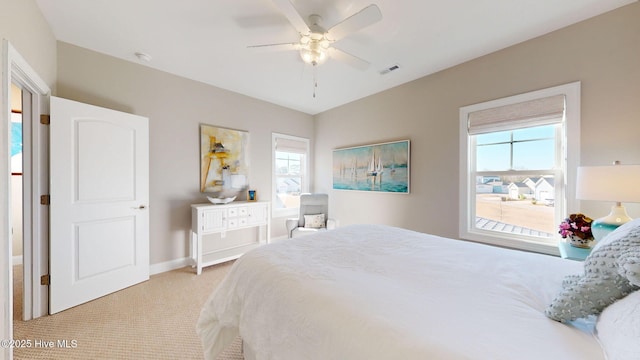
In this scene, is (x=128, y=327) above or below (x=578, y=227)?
below

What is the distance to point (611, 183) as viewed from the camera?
151 centimetres

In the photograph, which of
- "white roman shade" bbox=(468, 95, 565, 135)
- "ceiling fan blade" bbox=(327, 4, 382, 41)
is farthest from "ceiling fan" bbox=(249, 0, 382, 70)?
"white roman shade" bbox=(468, 95, 565, 135)

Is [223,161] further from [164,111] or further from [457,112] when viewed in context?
[457,112]

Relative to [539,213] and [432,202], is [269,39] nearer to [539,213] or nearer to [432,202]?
[432,202]

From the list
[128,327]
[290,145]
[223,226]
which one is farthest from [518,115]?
[128,327]

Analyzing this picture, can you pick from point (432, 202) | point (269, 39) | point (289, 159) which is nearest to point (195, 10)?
point (269, 39)

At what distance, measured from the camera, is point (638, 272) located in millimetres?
596

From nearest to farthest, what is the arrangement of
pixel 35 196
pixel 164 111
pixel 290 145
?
pixel 35 196
pixel 164 111
pixel 290 145

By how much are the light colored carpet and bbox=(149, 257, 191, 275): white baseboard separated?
326mm

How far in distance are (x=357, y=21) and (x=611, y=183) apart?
201cm

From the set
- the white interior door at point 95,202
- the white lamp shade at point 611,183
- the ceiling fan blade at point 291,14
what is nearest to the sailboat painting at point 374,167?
the white lamp shade at point 611,183

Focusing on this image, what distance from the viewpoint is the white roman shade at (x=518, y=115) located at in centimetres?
210

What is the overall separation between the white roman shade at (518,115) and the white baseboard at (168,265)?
3938 millimetres

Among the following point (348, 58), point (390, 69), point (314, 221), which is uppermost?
point (390, 69)
